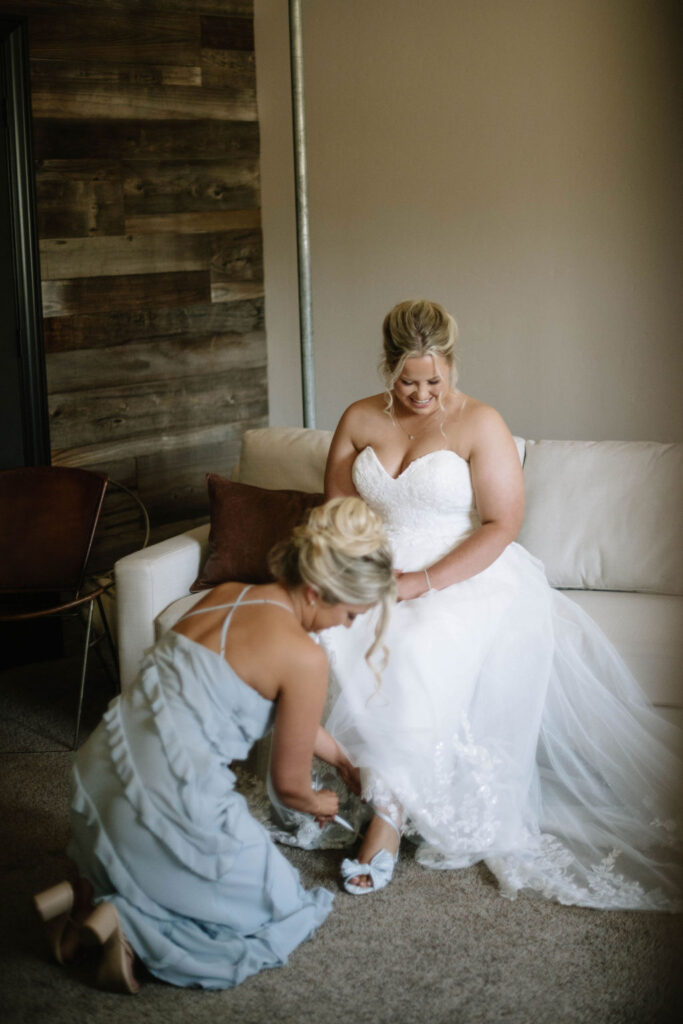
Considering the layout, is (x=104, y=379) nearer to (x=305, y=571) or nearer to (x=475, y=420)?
(x=475, y=420)

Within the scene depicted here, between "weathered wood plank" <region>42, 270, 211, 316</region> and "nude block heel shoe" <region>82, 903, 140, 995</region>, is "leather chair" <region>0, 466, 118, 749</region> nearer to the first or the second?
"weathered wood plank" <region>42, 270, 211, 316</region>

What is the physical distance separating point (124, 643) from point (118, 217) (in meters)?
1.85

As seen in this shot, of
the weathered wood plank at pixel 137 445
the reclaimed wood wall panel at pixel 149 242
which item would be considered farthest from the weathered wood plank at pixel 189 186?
the weathered wood plank at pixel 137 445

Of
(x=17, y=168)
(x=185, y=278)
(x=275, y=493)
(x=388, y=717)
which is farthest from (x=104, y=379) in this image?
(x=388, y=717)

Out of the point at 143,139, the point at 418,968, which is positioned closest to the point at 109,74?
the point at 143,139

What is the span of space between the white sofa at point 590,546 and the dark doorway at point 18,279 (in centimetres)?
105

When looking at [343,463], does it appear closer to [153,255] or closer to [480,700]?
[480,700]

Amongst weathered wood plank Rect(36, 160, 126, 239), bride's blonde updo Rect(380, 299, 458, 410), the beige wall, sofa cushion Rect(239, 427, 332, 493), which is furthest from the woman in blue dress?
weathered wood plank Rect(36, 160, 126, 239)

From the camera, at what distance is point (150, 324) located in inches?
162

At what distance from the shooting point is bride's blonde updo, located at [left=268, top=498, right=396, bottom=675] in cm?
196

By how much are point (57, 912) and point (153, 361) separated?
2575 millimetres

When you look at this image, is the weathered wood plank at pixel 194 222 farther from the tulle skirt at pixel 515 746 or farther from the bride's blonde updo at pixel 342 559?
the bride's blonde updo at pixel 342 559

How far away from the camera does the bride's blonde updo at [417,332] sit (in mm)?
2641

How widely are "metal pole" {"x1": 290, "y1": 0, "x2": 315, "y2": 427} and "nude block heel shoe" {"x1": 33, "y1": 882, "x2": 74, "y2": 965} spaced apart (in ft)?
7.45
